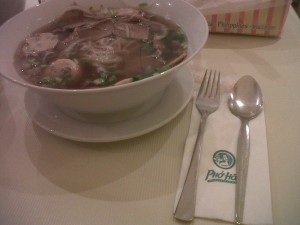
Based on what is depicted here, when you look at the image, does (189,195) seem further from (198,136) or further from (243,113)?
(243,113)

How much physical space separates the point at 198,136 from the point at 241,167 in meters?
0.13

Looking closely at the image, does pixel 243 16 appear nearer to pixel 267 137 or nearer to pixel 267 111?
pixel 267 111

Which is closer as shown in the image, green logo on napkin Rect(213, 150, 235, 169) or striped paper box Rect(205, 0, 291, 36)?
green logo on napkin Rect(213, 150, 235, 169)

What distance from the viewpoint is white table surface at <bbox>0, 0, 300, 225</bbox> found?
65 centimetres

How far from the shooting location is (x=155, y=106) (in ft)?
2.83

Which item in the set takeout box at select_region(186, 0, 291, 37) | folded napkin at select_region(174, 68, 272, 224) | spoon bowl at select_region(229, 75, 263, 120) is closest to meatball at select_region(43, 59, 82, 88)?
folded napkin at select_region(174, 68, 272, 224)

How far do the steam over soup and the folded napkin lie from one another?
0.21 metres

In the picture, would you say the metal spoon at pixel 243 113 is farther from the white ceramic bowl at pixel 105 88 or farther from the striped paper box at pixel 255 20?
the striped paper box at pixel 255 20

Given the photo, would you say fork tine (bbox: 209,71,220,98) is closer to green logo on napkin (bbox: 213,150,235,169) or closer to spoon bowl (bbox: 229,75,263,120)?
spoon bowl (bbox: 229,75,263,120)

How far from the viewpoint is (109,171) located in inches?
29.0

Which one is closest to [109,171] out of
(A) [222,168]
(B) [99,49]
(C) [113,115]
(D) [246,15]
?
(C) [113,115]

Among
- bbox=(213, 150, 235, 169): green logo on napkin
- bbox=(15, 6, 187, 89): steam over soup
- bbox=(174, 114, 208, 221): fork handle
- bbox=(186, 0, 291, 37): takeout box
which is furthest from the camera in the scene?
bbox=(186, 0, 291, 37): takeout box

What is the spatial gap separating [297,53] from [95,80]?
0.78 metres

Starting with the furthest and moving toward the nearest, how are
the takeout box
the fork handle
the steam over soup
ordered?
1. the takeout box
2. the steam over soup
3. the fork handle
